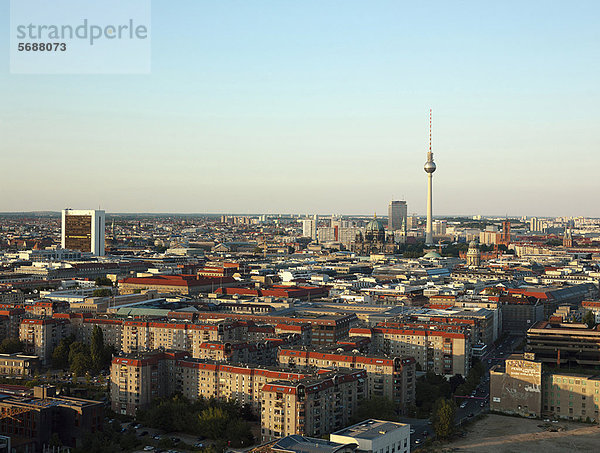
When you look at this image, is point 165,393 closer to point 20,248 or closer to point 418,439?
point 418,439

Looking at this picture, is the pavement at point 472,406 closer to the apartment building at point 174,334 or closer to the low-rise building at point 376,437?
the low-rise building at point 376,437

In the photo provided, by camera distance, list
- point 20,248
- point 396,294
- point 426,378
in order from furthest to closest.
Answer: point 20,248
point 396,294
point 426,378

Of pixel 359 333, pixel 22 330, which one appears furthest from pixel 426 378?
pixel 22 330

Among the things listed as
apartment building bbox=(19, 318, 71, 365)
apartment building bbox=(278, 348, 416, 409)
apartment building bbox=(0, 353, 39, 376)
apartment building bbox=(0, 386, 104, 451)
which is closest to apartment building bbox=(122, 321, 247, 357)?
apartment building bbox=(19, 318, 71, 365)

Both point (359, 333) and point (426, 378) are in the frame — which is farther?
point (359, 333)

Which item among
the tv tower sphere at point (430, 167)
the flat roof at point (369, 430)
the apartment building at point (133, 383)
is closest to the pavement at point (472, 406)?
the flat roof at point (369, 430)

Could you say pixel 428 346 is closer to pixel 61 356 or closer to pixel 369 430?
pixel 369 430
